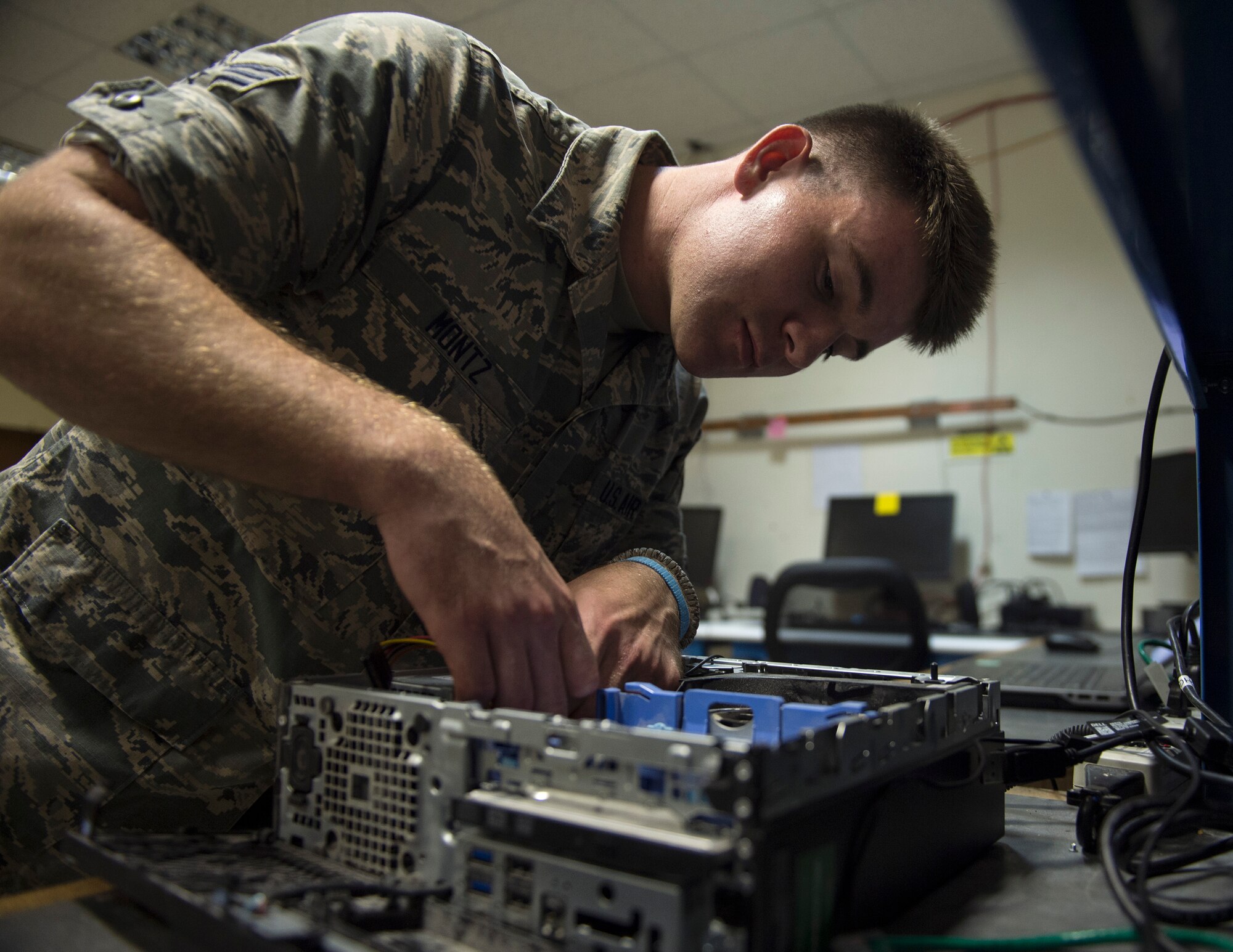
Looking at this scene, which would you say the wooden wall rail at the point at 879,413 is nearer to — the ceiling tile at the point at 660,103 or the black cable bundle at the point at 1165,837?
the ceiling tile at the point at 660,103

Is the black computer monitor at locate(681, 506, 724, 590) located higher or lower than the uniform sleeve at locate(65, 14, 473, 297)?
lower

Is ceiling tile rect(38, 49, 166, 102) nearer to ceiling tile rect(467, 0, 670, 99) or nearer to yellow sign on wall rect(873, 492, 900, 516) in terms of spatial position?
ceiling tile rect(467, 0, 670, 99)

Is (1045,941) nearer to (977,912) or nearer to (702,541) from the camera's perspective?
(977,912)

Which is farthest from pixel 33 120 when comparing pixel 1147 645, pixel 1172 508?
pixel 1172 508

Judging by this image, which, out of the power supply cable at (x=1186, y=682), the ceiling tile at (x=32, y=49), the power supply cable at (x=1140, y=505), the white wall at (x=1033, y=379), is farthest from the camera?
the white wall at (x=1033, y=379)

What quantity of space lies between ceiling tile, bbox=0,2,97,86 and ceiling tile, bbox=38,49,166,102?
0.10ft

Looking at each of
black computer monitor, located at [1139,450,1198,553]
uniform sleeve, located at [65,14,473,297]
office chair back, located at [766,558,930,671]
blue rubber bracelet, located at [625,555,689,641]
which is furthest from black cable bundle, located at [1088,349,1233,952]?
black computer monitor, located at [1139,450,1198,553]

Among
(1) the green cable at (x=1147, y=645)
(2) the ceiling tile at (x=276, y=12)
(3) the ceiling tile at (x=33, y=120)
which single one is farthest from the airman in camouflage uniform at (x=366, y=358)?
(3) the ceiling tile at (x=33, y=120)

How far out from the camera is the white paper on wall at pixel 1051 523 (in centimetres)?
303

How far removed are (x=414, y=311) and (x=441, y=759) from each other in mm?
517

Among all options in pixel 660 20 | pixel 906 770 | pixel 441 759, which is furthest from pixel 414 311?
pixel 660 20

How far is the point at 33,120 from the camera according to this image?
3295mm

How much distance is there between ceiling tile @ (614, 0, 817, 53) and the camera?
2668mm

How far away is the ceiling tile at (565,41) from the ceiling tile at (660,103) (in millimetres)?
76
